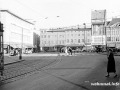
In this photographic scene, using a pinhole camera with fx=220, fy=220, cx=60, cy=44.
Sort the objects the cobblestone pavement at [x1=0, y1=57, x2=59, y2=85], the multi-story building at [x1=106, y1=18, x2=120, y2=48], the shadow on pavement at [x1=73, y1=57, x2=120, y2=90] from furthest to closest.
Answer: the multi-story building at [x1=106, y1=18, x2=120, y2=48]
the cobblestone pavement at [x1=0, y1=57, x2=59, y2=85]
the shadow on pavement at [x1=73, y1=57, x2=120, y2=90]

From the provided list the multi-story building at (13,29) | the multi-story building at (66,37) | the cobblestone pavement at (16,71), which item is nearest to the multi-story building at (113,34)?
the multi-story building at (66,37)

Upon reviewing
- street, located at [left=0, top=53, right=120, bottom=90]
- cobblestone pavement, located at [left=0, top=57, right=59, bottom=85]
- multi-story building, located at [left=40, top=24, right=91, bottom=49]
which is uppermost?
multi-story building, located at [left=40, top=24, right=91, bottom=49]

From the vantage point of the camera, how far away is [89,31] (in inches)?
4318

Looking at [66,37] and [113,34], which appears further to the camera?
[66,37]

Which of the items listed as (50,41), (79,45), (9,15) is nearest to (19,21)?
(9,15)

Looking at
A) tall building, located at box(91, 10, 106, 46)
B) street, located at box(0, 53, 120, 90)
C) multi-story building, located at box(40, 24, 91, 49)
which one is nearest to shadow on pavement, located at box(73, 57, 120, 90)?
street, located at box(0, 53, 120, 90)

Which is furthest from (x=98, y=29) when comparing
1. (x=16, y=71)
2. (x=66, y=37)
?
(x=16, y=71)

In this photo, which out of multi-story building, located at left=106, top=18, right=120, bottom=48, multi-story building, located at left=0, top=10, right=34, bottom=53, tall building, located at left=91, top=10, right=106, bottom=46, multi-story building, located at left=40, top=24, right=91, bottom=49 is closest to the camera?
multi-story building, located at left=0, top=10, right=34, bottom=53

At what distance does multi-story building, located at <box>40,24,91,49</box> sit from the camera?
10944cm

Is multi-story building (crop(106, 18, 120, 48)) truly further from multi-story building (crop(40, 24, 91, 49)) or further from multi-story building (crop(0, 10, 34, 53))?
multi-story building (crop(0, 10, 34, 53))

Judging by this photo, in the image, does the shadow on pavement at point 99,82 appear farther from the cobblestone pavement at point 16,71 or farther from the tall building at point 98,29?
the tall building at point 98,29

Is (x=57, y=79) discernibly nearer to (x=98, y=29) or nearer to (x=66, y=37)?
(x=98, y=29)

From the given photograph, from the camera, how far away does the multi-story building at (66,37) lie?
4309 inches

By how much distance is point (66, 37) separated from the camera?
112 metres
